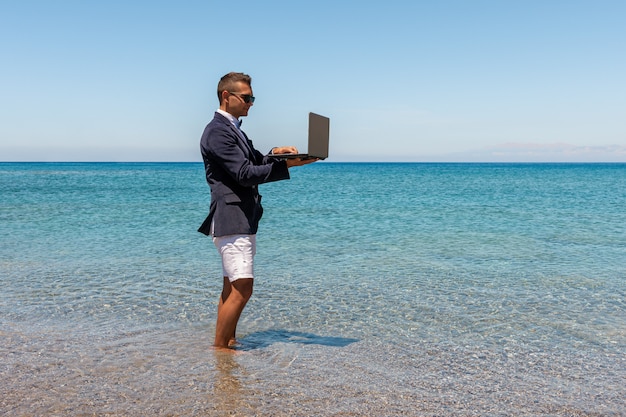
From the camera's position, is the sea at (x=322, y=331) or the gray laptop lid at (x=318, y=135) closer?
the sea at (x=322, y=331)

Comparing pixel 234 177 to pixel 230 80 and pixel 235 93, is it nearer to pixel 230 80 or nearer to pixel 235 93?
pixel 235 93

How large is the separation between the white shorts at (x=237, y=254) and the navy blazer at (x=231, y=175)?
8 cm

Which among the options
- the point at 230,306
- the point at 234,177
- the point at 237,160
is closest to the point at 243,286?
the point at 230,306

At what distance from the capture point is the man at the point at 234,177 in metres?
4.32

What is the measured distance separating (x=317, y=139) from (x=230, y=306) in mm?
1551

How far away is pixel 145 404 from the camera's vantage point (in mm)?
3791

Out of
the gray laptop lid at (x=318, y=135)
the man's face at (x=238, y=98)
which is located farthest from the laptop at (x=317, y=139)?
the man's face at (x=238, y=98)

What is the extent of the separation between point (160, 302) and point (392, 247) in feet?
20.1

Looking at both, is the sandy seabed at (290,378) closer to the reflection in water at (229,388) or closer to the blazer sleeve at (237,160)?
the reflection in water at (229,388)

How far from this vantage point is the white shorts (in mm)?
4480

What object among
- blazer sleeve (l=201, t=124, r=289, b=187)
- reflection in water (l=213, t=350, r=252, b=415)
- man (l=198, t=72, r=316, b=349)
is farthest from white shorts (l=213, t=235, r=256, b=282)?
reflection in water (l=213, t=350, r=252, b=415)

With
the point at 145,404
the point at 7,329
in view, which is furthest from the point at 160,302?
the point at 145,404

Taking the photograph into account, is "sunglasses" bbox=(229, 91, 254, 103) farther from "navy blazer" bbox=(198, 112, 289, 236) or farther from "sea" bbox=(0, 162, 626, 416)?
"sea" bbox=(0, 162, 626, 416)

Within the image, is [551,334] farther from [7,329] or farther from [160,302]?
[7,329]
